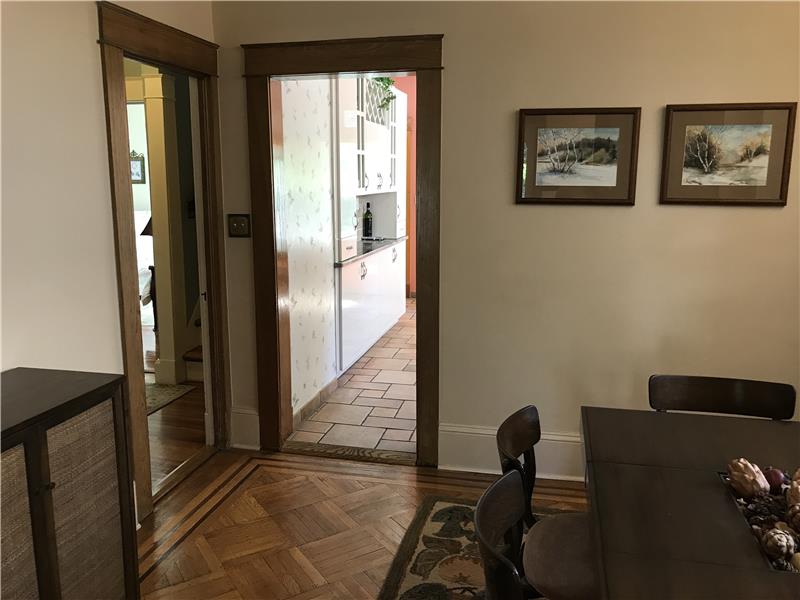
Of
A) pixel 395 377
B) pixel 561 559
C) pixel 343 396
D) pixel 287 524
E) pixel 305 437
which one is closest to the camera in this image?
pixel 561 559

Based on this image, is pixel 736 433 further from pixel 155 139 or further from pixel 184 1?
pixel 155 139

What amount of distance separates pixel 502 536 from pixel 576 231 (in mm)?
1837

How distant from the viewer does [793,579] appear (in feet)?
4.22

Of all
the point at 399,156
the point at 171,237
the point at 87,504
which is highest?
the point at 399,156

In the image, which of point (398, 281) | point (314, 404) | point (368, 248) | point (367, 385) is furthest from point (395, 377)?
point (398, 281)

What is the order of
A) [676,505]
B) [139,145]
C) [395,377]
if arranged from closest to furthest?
[676,505]
[395,377]
[139,145]

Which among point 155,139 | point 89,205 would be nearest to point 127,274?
point 89,205

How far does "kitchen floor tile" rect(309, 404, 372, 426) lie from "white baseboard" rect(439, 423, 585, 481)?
0.85 meters

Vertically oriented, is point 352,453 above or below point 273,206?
below

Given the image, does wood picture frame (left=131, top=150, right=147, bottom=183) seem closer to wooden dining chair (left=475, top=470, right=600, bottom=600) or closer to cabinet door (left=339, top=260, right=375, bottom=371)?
cabinet door (left=339, top=260, right=375, bottom=371)

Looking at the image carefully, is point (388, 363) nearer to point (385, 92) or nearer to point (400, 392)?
point (400, 392)

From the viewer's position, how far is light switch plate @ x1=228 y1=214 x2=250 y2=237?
3.48m

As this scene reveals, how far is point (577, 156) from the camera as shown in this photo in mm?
3064

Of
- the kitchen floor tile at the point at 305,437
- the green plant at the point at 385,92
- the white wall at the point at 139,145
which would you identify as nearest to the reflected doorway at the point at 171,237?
the kitchen floor tile at the point at 305,437
